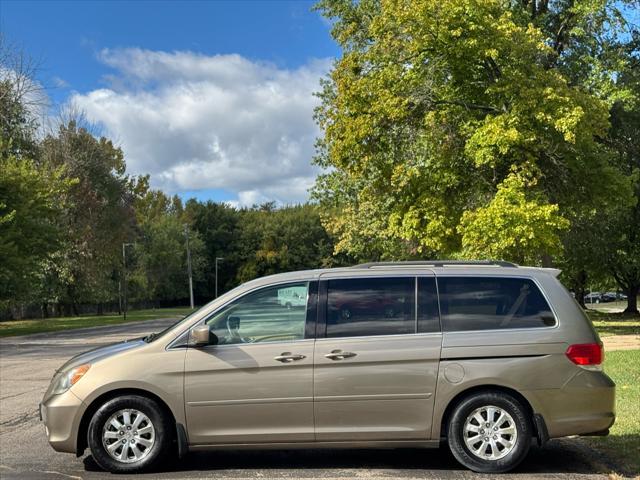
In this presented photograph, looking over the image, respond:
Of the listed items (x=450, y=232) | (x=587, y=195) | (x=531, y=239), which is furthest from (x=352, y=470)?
(x=587, y=195)

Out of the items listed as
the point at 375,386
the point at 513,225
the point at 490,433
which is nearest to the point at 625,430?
the point at 490,433

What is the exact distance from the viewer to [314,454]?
21.1ft

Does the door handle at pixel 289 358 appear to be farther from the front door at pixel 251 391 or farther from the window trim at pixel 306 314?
the window trim at pixel 306 314

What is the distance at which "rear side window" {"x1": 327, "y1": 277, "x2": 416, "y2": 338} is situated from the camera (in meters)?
5.82

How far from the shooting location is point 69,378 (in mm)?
5871

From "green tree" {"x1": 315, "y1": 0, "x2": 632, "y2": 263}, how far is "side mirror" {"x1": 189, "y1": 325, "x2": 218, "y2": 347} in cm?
1348

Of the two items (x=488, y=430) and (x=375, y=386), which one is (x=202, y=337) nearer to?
(x=375, y=386)

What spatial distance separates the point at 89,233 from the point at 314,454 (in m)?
50.2

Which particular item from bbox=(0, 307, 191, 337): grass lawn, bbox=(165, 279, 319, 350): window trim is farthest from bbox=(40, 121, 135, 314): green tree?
bbox=(165, 279, 319, 350): window trim

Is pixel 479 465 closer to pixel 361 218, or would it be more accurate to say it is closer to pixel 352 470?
pixel 352 470

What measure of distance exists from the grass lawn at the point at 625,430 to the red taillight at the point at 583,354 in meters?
0.99

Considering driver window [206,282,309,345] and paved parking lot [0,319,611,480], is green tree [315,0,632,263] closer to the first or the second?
paved parking lot [0,319,611,480]

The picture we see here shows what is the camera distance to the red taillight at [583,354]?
570cm

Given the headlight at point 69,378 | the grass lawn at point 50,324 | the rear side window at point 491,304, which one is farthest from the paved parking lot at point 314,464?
the grass lawn at point 50,324
